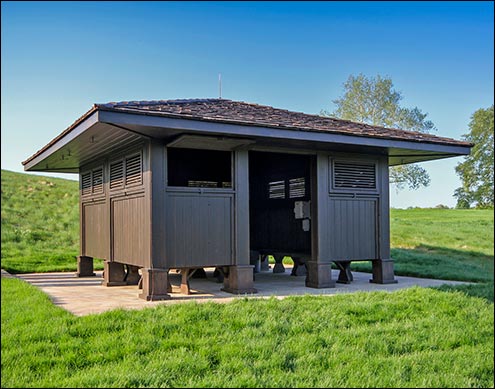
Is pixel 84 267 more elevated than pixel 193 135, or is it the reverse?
pixel 193 135

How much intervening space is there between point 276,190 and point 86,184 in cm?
387

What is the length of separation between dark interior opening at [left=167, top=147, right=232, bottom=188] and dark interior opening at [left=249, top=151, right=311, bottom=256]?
0.75 metres

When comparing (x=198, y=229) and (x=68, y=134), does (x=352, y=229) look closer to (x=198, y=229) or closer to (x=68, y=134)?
(x=198, y=229)

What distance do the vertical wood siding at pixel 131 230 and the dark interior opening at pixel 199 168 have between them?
2269 millimetres

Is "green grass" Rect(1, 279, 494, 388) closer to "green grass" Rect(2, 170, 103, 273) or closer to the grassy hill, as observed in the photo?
"green grass" Rect(2, 170, 103, 273)

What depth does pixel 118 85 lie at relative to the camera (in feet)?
12.0

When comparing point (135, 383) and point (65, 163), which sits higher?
point (65, 163)

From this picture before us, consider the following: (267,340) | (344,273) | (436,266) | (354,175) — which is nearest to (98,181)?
(354,175)

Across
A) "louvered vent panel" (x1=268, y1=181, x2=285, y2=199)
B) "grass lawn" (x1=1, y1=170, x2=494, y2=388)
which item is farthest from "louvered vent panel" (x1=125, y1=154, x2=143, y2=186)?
"louvered vent panel" (x1=268, y1=181, x2=285, y2=199)

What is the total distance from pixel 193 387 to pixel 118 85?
2.23 m

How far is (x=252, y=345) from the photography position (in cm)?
503

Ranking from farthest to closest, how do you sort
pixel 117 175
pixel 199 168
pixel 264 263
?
pixel 264 263
pixel 199 168
pixel 117 175

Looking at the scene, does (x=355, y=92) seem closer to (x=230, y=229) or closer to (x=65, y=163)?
(x=65, y=163)

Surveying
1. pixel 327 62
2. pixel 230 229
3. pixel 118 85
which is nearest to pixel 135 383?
pixel 118 85
